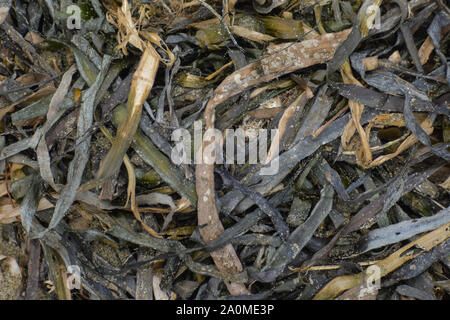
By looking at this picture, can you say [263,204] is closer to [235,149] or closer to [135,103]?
[235,149]

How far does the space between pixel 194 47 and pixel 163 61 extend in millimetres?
96

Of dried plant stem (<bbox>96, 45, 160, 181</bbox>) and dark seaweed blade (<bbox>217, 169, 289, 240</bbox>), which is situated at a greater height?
dried plant stem (<bbox>96, 45, 160, 181</bbox>)

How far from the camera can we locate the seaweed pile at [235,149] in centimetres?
85

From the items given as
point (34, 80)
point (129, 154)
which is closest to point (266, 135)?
point (129, 154)

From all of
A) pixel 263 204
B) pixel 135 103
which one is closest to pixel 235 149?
pixel 263 204

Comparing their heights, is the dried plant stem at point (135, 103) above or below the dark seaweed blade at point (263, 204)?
above

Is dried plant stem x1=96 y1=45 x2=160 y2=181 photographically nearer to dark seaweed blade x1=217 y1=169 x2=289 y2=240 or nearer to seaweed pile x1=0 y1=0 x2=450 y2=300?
seaweed pile x1=0 y1=0 x2=450 y2=300

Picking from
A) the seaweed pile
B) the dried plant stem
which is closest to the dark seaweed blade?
the seaweed pile

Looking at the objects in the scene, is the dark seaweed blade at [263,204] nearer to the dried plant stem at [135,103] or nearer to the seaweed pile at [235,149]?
the seaweed pile at [235,149]

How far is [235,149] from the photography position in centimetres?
87

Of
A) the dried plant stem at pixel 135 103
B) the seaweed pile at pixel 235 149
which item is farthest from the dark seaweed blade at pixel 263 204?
the dried plant stem at pixel 135 103

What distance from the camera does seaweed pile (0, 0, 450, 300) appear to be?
0.85 meters

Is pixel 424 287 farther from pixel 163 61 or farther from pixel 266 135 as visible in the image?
pixel 163 61

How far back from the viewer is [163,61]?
0.88m
